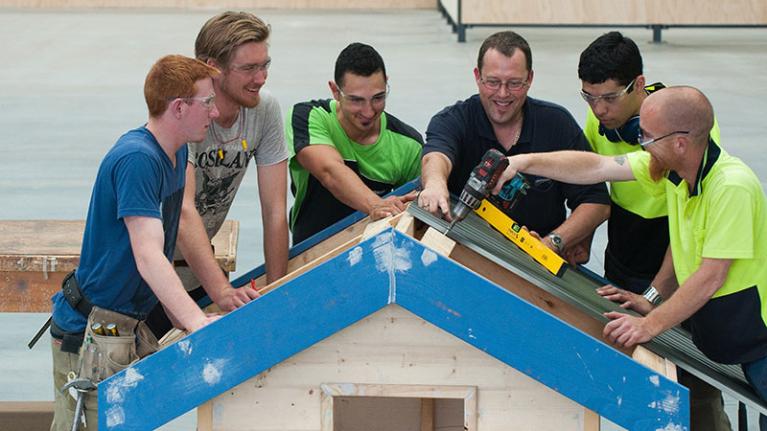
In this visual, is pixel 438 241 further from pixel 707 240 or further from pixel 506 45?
pixel 506 45

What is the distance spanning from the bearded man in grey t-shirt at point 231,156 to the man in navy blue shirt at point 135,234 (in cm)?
27

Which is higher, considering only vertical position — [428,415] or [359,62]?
[359,62]

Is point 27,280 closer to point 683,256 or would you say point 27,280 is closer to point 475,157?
point 475,157

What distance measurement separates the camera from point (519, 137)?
390 cm

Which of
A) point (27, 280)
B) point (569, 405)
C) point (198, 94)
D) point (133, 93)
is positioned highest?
point (133, 93)

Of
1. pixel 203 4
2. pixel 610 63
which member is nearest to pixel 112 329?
pixel 610 63

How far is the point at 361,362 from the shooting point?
276 centimetres

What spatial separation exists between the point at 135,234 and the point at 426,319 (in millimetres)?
764

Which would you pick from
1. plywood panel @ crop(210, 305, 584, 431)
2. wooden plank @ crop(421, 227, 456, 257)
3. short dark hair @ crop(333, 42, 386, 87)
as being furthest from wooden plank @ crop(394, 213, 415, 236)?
short dark hair @ crop(333, 42, 386, 87)

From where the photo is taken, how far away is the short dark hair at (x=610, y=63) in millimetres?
3721

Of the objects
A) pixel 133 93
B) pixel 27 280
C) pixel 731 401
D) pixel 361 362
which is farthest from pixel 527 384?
pixel 133 93

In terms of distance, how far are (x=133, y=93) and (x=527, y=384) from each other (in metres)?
9.23

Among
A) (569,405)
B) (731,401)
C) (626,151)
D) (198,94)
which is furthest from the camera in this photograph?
(731,401)

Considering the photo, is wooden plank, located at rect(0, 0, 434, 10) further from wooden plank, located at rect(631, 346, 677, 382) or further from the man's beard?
wooden plank, located at rect(631, 346, 677, 382)
